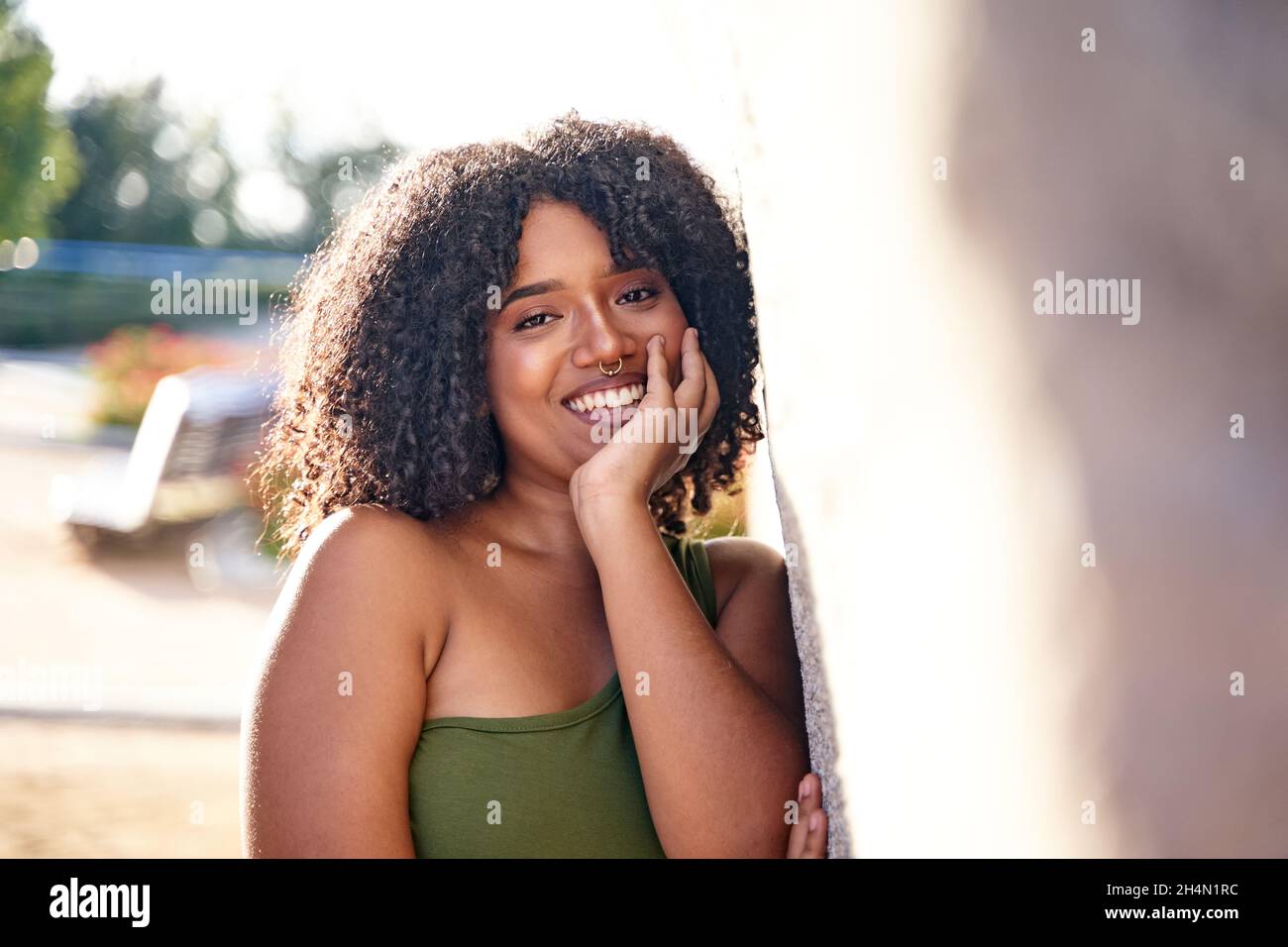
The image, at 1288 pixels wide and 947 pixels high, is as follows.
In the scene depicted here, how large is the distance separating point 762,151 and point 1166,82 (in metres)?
0.43

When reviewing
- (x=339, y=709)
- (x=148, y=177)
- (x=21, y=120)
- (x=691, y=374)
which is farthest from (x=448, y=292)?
(x=148, y=177)

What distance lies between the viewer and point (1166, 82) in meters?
1.13

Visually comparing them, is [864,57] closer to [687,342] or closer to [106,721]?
[687,342]

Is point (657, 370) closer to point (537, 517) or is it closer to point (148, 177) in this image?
point (537, 517)

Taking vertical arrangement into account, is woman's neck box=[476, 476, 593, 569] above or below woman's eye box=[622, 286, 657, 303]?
below

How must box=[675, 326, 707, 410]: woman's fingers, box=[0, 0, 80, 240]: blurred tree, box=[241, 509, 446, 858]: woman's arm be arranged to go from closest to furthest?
box=[241, 509, 446, 858]: woman's arm → box=[675, 326, 707, 410]: woman's fingers → box=[0, 0, 80, 240]: blurred tree

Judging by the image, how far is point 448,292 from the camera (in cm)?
173

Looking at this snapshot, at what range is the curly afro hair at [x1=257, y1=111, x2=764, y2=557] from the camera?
173 cm

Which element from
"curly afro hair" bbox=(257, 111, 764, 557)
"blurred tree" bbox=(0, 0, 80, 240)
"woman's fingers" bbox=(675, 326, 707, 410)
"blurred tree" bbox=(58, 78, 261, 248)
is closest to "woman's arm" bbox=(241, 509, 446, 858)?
"curly afro hair" bbox=(257, 111, 764, 557)

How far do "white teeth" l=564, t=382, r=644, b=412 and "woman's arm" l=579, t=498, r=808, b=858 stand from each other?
0.57 ft

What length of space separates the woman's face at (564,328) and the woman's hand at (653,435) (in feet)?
0.12

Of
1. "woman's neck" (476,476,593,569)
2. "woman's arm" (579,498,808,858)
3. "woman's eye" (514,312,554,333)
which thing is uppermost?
"woman's eye" (514,312,554,333)

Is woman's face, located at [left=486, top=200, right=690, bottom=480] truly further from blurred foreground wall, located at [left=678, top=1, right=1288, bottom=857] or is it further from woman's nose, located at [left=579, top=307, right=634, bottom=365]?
blurred foreground wall, located at [left=678, top=1, right=1288, bottom=857]
